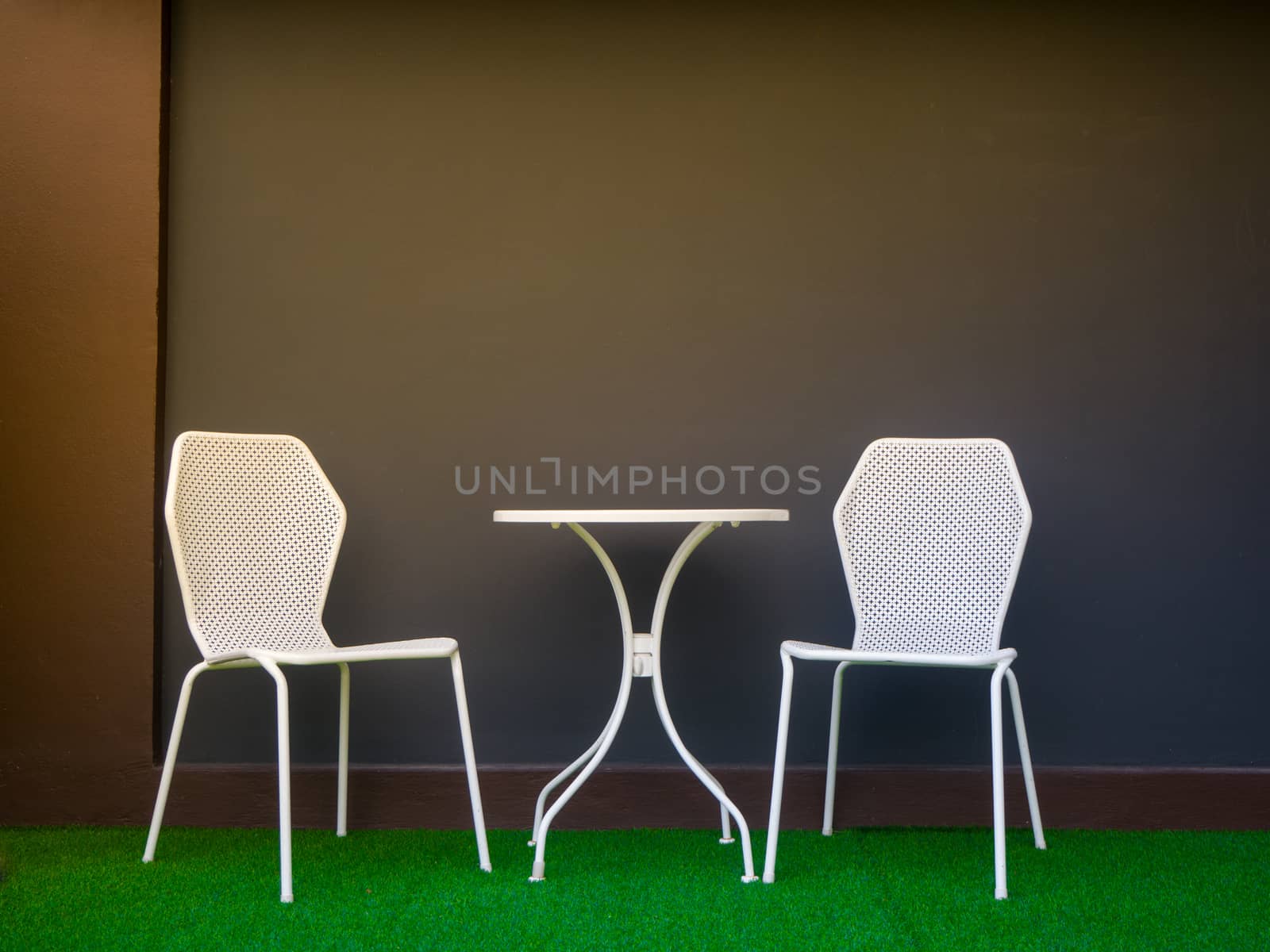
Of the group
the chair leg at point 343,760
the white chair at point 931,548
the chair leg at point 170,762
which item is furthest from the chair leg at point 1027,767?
the chair leg at point 170,762

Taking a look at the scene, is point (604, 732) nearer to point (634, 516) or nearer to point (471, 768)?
point (471, 768)

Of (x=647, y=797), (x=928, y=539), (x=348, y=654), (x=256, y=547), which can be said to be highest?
(x=928, y=539)

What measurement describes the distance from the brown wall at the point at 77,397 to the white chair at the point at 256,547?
33cm

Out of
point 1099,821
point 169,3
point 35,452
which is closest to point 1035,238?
point 1099,821

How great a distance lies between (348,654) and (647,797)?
0.96m

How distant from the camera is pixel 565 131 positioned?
3275mm

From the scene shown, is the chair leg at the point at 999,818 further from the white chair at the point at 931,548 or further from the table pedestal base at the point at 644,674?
the table pedestal base at the point at 644,674

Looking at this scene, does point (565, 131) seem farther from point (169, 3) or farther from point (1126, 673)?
point (1126, 673)

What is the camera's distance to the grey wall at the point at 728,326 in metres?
3.20

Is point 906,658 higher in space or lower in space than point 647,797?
higher

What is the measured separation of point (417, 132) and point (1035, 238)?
1786 millimetres

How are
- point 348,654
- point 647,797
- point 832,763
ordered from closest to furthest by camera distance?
point 348,654 < point 832,763 < point 647,797

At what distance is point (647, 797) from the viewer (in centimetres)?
312

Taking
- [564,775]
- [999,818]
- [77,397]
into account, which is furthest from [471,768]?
[77,397]
